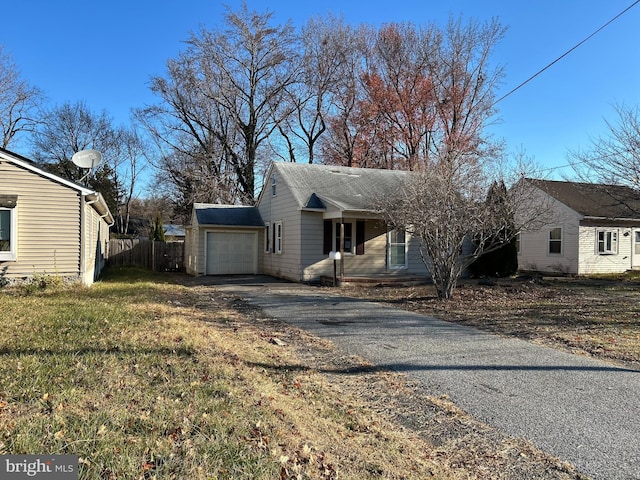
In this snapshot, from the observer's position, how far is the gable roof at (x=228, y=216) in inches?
773

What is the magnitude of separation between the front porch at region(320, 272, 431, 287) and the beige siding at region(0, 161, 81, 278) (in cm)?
807

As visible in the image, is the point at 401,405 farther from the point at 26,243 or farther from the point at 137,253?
the point at 137,253

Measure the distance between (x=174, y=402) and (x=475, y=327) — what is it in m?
6.24

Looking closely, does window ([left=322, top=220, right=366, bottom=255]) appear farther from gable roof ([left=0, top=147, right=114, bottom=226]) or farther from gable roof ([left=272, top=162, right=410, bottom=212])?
gable roof ([left=0, top=147, right=114, bottom=226])

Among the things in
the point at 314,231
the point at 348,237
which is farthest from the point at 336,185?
the point at 314,231

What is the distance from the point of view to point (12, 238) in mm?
12188

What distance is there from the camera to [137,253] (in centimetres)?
2461

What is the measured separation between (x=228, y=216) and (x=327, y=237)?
5736 millimetres

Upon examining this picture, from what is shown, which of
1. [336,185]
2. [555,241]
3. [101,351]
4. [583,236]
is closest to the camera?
[101,351]

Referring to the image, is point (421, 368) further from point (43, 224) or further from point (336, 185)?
point (336, 185)

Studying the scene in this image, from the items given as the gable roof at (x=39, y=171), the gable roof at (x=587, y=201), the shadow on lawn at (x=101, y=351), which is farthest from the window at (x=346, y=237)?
the shadow on lawn at (x=101, y=351)

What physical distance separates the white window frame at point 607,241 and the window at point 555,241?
1.63m

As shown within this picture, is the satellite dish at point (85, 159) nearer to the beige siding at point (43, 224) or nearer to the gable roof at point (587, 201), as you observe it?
the beige siding at point (43, 224)

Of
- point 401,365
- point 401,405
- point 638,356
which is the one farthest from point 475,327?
point 401,405
